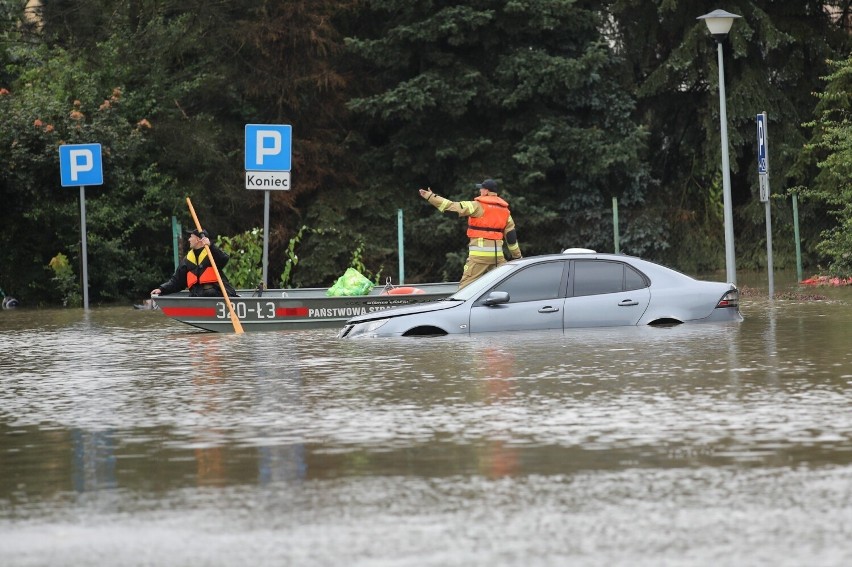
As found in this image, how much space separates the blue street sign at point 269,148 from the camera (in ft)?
86.8

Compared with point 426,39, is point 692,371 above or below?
below

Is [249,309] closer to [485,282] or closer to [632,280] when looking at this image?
[485,282]

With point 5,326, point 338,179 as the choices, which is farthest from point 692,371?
point 338,179

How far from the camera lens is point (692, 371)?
48.3 ft

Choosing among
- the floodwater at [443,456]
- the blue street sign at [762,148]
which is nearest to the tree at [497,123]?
the blue street sign at [762,148]

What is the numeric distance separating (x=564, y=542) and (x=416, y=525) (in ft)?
2.64

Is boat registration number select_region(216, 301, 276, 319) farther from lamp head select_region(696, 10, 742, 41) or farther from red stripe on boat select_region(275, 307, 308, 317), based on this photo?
lamp head select_region(696, 10, 742, 41)

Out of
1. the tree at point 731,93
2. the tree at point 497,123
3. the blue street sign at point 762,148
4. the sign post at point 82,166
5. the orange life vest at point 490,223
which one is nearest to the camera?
the orange life vest at point 490,223

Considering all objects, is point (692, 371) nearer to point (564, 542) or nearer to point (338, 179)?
point (564, 542)

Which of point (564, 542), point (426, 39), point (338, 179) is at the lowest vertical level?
point (564, 542)

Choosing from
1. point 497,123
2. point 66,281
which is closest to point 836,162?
point 497,123

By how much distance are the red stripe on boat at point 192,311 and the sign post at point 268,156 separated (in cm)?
367

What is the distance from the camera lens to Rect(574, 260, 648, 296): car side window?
61.7ft

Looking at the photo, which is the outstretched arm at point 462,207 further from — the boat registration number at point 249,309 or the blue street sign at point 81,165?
the blue street sign at point 81,165
